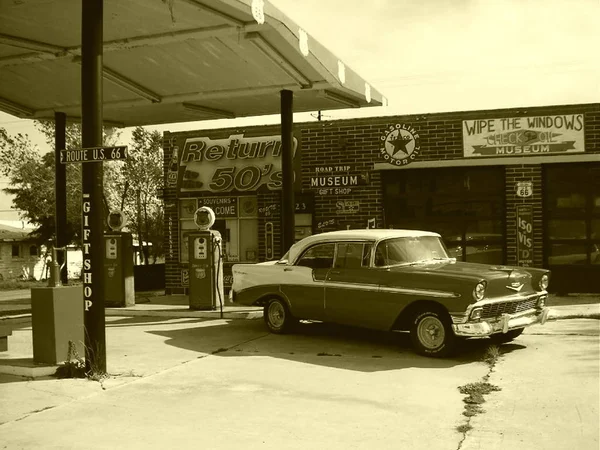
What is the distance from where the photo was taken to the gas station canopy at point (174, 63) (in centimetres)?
945

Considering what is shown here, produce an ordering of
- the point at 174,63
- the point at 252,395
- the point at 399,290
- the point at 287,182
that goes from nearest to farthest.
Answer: the point at 252,395 → the point at 399,290 → the point at 174,63 → the point at 287,182

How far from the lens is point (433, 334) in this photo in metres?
8.77

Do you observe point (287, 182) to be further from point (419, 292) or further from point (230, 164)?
point (419, 292)

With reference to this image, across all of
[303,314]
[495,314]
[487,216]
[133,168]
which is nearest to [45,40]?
[303,314]

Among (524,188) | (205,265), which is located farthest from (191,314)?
(524,188)

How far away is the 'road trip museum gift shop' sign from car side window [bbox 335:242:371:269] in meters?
6.98

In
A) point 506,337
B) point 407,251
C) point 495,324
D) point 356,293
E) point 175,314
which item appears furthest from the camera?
point 175,314

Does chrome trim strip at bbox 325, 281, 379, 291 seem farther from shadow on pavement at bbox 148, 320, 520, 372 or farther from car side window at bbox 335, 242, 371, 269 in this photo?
shadow on pavement at bbox 148, 320, 520, 372

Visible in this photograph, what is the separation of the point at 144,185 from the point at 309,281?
23.1 meters

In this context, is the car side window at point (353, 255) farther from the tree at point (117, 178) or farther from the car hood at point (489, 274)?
the tree at point (117, 178)

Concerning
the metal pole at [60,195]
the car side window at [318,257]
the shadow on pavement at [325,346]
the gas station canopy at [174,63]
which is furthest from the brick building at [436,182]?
the car side window at [318,257]

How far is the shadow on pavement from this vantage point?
336 inches

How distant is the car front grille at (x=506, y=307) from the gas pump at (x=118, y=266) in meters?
A: 9.06

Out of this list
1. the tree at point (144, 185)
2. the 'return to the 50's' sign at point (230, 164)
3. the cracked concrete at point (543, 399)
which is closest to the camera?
the cracked concrete at point (543, 399)
